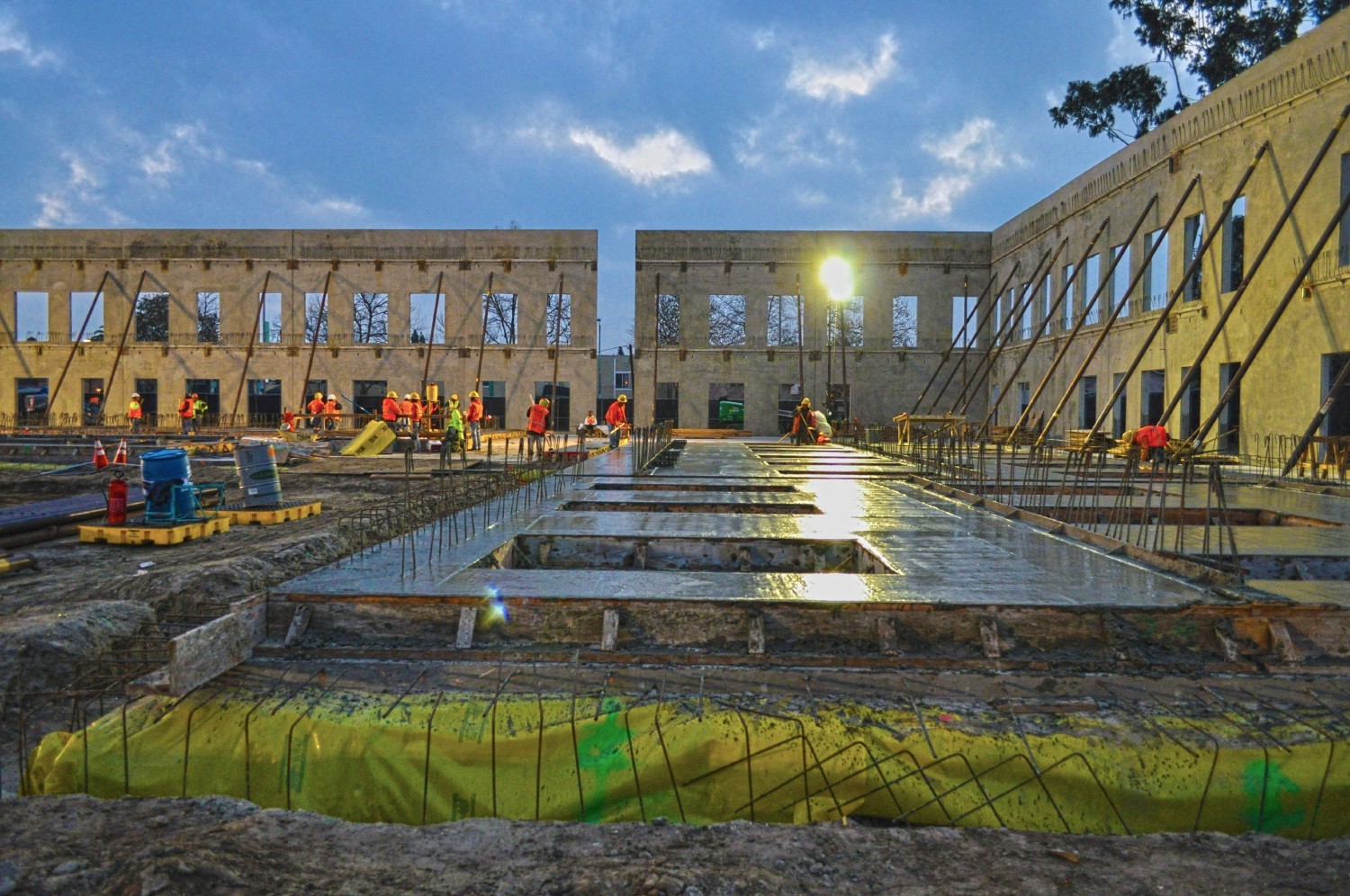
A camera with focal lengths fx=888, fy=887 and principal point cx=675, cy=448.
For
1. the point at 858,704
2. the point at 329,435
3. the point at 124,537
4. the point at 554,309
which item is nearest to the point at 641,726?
the point at 858,704

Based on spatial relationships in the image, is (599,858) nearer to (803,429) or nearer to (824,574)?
(824,574)

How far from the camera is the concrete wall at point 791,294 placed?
1334 inches

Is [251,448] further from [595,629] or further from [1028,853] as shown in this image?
[1028,853]

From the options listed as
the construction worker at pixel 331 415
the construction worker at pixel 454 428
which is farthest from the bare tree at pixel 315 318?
the construction worker at pixel 454 428

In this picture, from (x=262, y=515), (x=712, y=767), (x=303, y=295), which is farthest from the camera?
(x=303, y=295)

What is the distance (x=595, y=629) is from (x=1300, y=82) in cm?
1868

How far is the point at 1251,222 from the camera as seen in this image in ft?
A: 59.2

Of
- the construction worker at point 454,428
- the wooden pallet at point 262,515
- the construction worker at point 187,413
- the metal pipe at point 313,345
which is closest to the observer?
the wooden pallet at point 262,515

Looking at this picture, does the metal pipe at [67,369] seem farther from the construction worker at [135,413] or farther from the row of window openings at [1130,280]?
the row of window openings at [1130,280]

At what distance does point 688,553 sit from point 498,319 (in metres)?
37.7

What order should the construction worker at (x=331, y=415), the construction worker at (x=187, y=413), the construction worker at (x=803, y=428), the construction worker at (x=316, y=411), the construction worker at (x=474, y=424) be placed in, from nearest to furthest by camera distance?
the construction worker at (x=474, y=424) < the construction worker at (x=803, y=428) < the construction worker at (x=331, y=415) < the construction worker at (x=316, y=411) < the construction worker at (x=187, y=413)

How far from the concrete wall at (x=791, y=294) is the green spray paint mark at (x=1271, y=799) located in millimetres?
30631

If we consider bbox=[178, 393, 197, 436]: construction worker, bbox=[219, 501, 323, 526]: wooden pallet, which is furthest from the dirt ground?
bbox=[178, 393, 197, 436]: construction worker

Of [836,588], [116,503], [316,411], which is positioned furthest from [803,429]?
[836,588]
